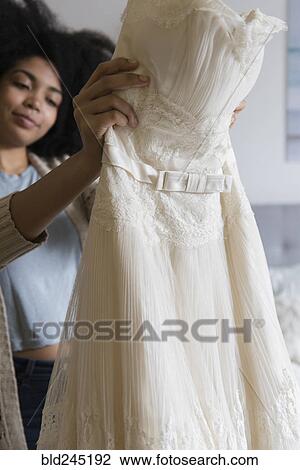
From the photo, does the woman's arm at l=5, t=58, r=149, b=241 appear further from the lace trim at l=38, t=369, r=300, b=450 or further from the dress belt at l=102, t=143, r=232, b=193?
the lace trim at l=38, t=369, r=300, b=450

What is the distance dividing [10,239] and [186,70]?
206mm

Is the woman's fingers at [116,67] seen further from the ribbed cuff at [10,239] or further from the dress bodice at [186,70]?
the ribbed cuff at [10,239]

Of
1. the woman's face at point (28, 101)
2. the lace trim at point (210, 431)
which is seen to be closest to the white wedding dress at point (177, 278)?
the lace trim at point (210, 431)

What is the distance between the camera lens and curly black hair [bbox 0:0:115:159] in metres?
0.56

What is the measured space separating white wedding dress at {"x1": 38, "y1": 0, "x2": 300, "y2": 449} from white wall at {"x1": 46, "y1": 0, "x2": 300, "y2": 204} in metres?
0.06

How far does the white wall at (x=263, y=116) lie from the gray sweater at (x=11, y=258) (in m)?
0.14

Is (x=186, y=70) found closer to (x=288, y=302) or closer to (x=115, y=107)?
(x=115, y=107)

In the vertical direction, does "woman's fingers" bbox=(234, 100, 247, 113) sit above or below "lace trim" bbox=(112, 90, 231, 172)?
above

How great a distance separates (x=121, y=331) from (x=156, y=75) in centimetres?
20

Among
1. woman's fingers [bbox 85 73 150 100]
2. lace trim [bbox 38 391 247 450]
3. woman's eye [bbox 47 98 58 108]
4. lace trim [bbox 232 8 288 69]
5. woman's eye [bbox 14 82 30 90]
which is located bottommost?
lace trim [bbox 38 391 247 450]

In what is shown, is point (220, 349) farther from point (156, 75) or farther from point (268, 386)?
point (156, 75)

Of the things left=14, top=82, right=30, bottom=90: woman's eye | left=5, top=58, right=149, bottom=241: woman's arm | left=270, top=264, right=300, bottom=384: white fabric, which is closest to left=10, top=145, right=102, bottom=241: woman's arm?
left=5, top=58, right=149, bottom=241: woman's arm

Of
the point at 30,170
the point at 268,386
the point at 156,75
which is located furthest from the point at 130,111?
the point at 268,386
